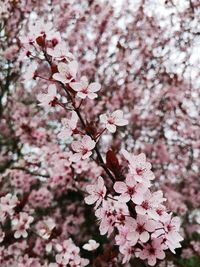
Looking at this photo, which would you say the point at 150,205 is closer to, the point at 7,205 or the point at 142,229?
the point at 142,229

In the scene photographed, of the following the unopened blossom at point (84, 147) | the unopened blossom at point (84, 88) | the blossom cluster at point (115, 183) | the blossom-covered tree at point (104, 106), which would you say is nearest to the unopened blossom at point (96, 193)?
the blossom cluster at point (115, 183)

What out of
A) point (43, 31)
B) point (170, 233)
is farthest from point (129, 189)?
point (43, 31)

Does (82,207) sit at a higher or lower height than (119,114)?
lower

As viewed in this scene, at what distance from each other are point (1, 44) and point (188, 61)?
2.52 metres

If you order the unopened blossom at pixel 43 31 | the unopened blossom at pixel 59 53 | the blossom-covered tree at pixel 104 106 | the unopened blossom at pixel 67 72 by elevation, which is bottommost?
the blossom-covered tree at pixel 104 106

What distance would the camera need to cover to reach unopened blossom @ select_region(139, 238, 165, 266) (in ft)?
6.35

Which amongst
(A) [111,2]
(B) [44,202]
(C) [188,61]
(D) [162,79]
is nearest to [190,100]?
(D) [162,79]

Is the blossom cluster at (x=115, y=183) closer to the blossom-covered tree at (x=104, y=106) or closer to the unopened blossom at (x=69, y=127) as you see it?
the unopened blossom at (x=69, y=127)

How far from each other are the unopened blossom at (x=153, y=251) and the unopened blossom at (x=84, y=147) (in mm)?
488

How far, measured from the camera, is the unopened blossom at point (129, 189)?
1878 mm

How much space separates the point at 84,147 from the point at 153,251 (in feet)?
1.85

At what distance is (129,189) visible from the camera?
190 centimetres

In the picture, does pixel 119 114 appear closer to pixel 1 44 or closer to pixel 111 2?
pixel 1 44

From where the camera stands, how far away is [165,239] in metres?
1.94
